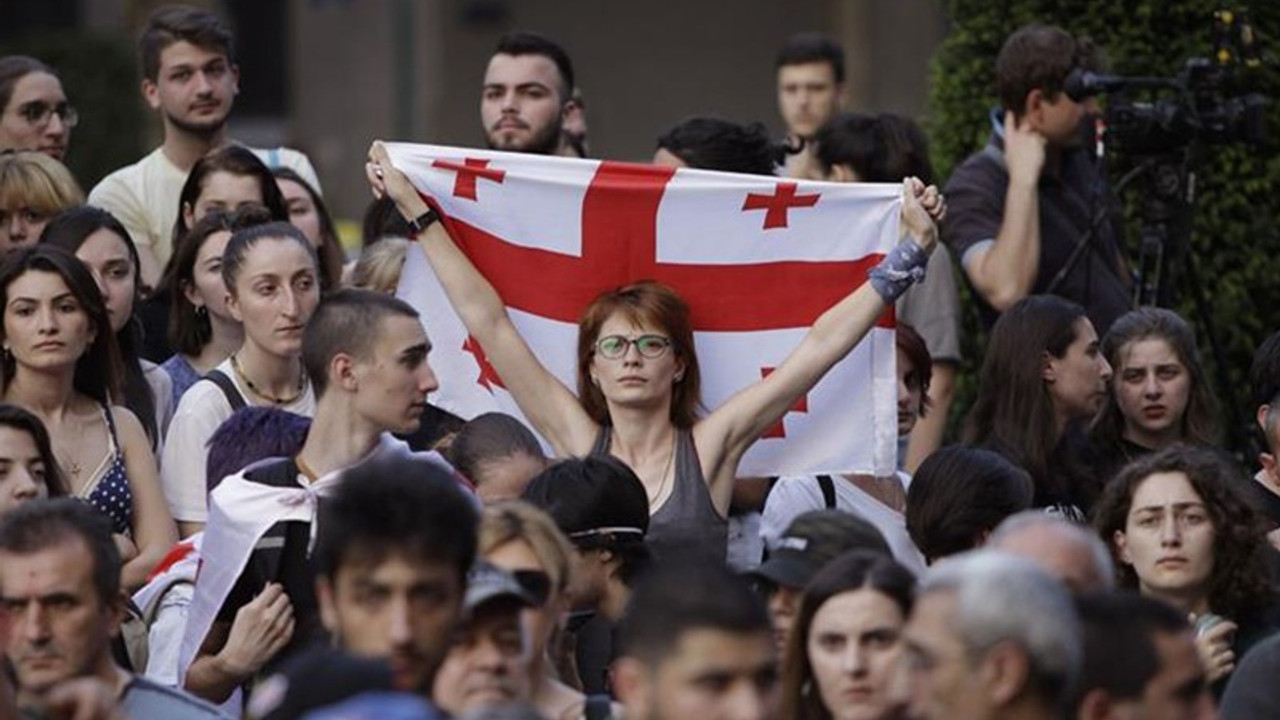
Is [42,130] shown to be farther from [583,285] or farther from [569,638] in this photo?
[569,638]

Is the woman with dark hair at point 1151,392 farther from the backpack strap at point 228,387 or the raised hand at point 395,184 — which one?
the backpack strap at point 228,387

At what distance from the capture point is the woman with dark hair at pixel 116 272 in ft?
30.6

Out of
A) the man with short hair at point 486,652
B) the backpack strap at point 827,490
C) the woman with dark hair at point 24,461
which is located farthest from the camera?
the backpack strap at point 827,490

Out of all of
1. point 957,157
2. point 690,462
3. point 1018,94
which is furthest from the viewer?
point 957,157

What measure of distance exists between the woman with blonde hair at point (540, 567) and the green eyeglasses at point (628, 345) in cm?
186

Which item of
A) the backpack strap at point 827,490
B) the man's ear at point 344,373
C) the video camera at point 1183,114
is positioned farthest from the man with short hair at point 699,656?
the video camera at point 1183,114

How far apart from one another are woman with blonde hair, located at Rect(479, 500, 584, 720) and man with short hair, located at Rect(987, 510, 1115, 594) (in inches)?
36.4

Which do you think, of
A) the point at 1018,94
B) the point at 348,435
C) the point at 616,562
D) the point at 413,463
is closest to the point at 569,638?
the point at 616,562

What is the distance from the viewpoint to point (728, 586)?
5.90 m

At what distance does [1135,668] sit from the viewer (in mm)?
5812

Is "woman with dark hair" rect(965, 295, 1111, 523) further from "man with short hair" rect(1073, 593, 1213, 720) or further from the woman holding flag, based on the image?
"man with short hair" rect(1073, 593, 1213, 720)

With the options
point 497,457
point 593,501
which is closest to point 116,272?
point 497,457

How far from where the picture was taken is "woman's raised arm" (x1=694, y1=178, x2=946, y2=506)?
862 centimetres

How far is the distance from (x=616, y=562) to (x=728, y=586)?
187 cm
